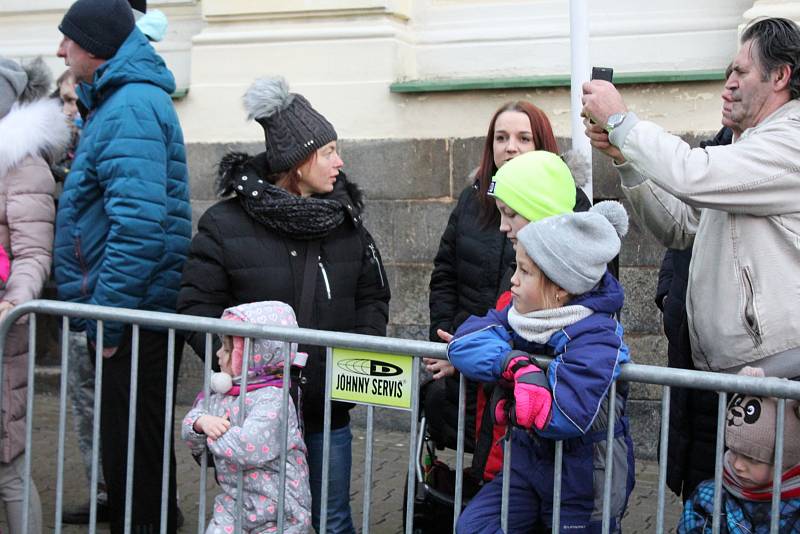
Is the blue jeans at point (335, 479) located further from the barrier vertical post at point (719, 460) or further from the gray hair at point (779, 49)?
the gray hair at point (779, 49)

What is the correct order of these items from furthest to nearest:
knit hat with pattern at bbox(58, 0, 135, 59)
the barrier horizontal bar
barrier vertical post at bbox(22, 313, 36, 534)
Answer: knit hat with pattern at bbox(58, 0, 135, 59)
barrier vertical post at bbox(22, 313, 36, 534)
the barrier horizontal bar

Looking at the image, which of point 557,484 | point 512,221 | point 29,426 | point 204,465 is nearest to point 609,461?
point 557,484

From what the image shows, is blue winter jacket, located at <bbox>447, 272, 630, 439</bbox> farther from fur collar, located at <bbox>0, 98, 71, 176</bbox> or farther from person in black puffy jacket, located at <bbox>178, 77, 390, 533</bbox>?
fur collar, located at <bbox>0, 98, 71, 176</bbox>

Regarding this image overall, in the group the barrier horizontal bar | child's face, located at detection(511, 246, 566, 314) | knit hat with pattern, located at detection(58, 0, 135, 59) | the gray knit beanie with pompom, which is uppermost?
knit hat with pattern, located at detection(58, 0, 135, 59)

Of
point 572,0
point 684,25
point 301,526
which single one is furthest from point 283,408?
point 684,25

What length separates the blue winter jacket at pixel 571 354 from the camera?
10.5 feet

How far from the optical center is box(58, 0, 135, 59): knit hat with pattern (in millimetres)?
4781

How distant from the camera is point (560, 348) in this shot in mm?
3283

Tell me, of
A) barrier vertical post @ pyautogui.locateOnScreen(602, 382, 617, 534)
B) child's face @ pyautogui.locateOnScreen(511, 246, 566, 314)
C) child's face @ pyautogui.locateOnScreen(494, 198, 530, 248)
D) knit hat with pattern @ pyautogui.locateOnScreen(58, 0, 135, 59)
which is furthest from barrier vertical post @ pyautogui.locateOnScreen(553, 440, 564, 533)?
knit hat with pattern @ pyautogui.locateOnScreen(58, 0, 135, 59)

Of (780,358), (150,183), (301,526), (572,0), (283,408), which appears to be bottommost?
(301,526)

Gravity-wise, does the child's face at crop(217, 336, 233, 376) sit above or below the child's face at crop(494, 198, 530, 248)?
below

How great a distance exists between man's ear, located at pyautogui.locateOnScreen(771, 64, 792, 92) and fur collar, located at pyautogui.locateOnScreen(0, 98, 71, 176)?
286 cm

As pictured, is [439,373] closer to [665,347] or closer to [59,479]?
[59,479]

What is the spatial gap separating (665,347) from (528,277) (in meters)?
3.51
